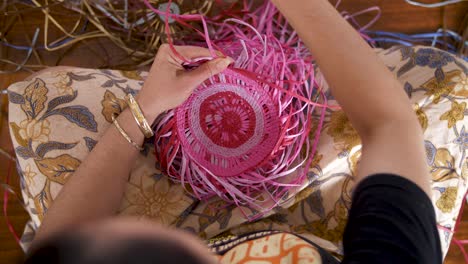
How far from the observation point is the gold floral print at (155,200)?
0.74 meters

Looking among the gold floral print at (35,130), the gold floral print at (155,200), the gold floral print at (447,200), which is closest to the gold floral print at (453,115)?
the gold floral print at (447,200)

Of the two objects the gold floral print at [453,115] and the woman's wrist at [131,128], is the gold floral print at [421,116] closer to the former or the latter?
the gold floral print at [453,115]

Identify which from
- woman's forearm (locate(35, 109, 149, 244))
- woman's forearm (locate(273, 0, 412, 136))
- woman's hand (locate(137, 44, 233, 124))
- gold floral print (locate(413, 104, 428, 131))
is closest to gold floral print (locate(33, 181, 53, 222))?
woman's forearm (locate(35, 109, 149, 244))

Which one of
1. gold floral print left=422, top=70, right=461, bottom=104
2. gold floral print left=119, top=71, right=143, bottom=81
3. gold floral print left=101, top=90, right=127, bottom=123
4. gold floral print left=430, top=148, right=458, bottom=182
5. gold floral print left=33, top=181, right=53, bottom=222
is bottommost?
gold floral print left=430, top=148, right=458, bottom=182

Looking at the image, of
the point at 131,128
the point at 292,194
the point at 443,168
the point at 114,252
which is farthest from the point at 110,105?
the point at 443,168

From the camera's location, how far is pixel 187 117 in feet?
2.56

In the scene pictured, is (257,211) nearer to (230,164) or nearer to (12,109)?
(230,164)

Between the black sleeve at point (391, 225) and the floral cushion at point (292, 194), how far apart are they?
0.70 feet

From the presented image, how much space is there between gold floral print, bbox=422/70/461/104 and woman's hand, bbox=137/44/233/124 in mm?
347

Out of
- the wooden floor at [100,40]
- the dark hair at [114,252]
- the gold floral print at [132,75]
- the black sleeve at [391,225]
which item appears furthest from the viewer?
the wooden floor at [100,40]

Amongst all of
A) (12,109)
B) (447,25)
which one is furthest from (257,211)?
(447,25)

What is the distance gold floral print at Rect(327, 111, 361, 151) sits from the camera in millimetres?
720

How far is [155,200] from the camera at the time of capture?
0.75 metres

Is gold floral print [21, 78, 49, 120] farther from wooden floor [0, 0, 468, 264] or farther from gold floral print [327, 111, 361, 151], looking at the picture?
gold floral print [327, 111, 361, 151]
